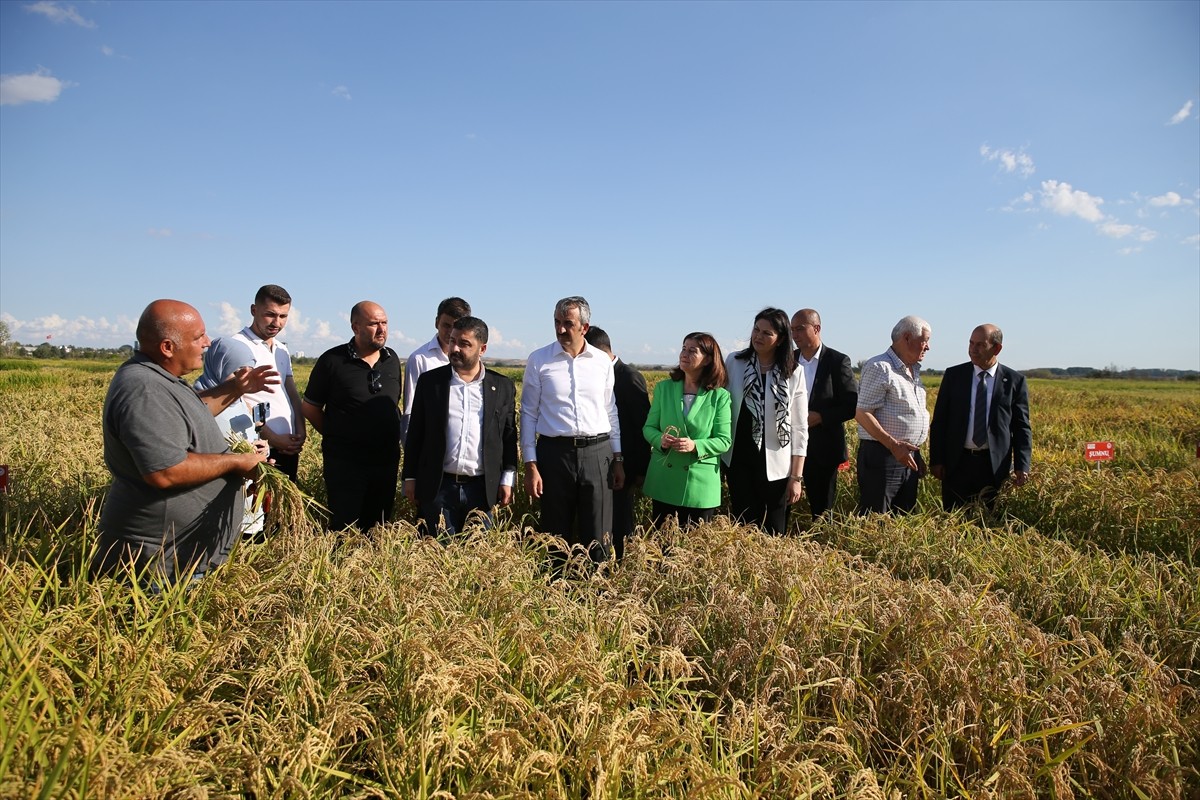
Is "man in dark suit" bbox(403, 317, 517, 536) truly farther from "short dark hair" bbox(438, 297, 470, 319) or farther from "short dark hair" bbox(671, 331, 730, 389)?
"short dark hair" bbox(671, 331, 730, 389)

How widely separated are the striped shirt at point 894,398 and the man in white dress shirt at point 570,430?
2.09 metres

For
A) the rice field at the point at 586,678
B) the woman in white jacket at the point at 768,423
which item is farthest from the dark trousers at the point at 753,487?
the rice field at the point at 586,678

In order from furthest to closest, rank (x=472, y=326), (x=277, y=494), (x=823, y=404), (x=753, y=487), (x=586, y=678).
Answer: (x=823, y=404) < (x=753, y=487) < (x=472, y=326) < (x=277, y=494) < (x=586, y=678)

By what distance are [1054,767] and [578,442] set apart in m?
3.02

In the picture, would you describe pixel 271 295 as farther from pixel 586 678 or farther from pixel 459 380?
pixel 586 678

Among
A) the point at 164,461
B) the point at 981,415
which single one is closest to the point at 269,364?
the point at 164,461

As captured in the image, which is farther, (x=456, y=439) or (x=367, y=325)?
(x=367, y=325)

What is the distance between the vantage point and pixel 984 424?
5520 mm

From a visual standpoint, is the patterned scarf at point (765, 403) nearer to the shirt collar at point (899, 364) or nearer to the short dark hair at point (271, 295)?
the shirt collar at point (899, 364)

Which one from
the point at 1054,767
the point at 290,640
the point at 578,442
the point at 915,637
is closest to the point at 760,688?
the point at 915,637

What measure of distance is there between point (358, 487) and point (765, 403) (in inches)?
117

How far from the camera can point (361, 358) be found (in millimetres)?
4883

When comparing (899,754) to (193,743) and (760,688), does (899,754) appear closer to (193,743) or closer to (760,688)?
(760,688)

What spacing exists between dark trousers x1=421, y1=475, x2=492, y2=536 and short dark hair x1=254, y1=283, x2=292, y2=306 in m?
1.71
